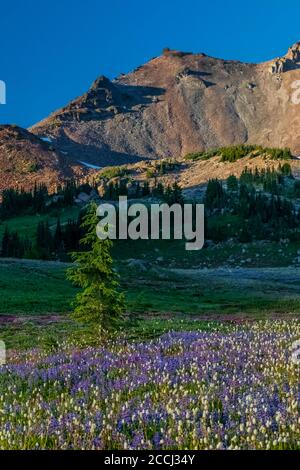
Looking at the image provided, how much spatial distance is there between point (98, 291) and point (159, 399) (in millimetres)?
10496

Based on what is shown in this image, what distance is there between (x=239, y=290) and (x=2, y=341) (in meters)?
38.9

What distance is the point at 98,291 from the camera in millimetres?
21000

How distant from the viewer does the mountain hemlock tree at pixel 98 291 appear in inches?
814

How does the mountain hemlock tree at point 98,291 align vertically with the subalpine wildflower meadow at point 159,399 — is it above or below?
above

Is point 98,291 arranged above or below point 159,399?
above

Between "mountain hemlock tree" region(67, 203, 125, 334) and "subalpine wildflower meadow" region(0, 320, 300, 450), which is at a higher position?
"mountain hemlock tree" region(67, 203, 125, 334)

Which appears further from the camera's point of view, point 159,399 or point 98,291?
point 98,291

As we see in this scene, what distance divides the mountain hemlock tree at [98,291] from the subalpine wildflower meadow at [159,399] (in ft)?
13.3

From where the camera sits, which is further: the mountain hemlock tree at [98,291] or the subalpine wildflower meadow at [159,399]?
the mountain hemlock tree at [98,291]

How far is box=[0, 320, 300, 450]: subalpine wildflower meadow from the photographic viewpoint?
27.2 feet

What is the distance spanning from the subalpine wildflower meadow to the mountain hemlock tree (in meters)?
4.05

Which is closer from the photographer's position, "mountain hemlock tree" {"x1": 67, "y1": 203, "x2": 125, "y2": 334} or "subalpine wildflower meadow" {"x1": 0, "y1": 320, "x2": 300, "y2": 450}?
"subalpine wildflower meadow" {"x1": 0, "y1": 320, "x2": 300, "y2": 450}
